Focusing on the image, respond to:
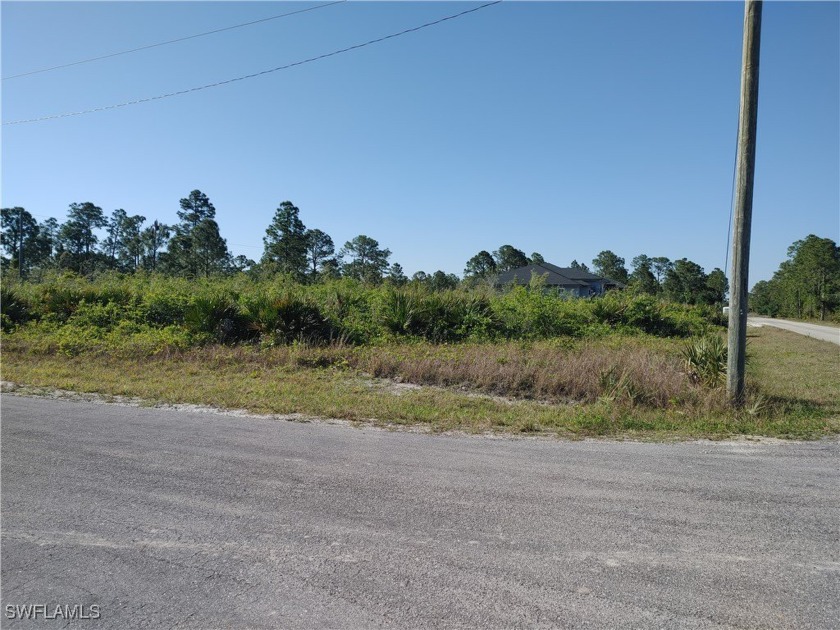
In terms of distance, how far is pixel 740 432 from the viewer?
704cm

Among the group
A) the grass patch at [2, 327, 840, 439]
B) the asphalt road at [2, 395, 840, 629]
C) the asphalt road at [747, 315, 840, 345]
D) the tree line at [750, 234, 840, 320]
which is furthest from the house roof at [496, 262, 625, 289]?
the asphalt road at [2, 395, 840, 629]

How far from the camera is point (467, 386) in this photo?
35.4 ft

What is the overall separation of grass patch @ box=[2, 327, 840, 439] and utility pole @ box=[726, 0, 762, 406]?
0.66m

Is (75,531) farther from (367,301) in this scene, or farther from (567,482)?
(367,301)

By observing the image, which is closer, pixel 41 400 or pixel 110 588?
pixel 110 588

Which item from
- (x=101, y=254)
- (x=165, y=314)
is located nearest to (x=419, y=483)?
(x=165, y=314)

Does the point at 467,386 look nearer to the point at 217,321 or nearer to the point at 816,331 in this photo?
the point at 217,321

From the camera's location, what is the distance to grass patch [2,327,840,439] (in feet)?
24.9

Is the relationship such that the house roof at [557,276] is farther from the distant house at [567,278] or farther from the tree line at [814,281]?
the tree line at [814,281]

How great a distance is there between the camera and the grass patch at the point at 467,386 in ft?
24.9

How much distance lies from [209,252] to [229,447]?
5305cm

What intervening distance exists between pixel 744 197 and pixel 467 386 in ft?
20.4

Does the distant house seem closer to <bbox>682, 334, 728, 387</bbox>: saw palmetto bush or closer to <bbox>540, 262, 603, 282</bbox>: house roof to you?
<bbox>540, 262, 603, 282</bbox>: house roof

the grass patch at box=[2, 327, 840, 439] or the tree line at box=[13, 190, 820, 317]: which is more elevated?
the tree line at box=[13, 190, 820, 317]
